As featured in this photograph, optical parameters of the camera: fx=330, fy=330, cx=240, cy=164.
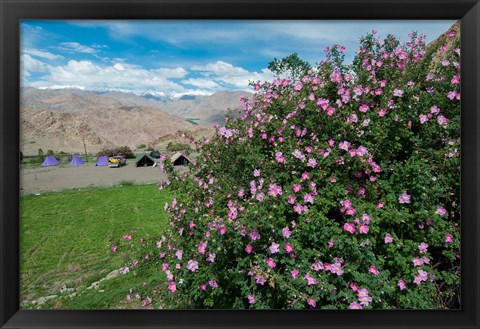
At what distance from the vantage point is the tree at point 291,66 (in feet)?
7.16

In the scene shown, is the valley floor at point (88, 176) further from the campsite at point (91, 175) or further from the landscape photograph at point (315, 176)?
the landscape photograph at point (315, 176)

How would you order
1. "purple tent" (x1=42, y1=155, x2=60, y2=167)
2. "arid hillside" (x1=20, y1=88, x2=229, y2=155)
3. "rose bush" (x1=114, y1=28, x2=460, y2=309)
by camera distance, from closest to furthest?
1. "rose bush" (x1=114, y1=28, x2=460, y2=309)
2. "purple tent" (x1=42, y1=155, x2=60, y2=167)
3. "arid hillside" (x1=20, y1=88, x2=229, y2=155)

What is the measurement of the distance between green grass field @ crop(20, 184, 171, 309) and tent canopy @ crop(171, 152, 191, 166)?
666 mm

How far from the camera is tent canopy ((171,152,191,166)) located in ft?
6.67

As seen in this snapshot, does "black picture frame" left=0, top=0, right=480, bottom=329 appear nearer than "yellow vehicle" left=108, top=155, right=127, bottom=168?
Yes

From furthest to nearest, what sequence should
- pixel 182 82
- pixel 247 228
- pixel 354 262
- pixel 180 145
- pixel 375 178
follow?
pixel 182 82, pixel 180 145, pixel 375 178, pixel 354 262, pixel 247 228

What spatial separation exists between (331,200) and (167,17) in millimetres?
1176

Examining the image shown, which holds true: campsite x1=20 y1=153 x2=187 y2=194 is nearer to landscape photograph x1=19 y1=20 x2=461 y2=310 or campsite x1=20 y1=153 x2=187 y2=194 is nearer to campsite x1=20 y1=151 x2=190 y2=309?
campsite x1=20 y1=151 x2=190 y2=309

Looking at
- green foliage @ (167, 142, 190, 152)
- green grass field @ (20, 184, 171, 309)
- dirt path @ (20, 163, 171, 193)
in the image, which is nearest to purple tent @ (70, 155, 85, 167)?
dirt path @ (20, 163, 171, 193)

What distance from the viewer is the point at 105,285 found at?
3.24 m
